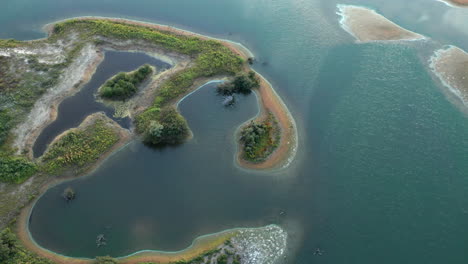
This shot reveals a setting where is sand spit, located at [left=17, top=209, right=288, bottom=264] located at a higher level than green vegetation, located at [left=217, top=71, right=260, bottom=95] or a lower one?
lower

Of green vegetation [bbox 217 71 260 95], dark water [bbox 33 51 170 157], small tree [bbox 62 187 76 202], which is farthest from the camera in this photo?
green vegetation [bbox 217 71 260 95]

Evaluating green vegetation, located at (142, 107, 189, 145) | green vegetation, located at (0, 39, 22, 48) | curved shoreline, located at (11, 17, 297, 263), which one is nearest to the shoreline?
curved shoreline, located at (11, 17, 297, 263)

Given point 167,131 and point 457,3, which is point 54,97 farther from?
point 457,3

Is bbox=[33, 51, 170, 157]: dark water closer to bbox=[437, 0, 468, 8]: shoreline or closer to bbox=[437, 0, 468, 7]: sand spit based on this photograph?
bbox=[437, 0, 468, 8]: shoreline

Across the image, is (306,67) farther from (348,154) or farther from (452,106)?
(452,106)

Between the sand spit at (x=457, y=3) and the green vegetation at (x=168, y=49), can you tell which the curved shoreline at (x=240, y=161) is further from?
the sand spit at (x=457, y=3)

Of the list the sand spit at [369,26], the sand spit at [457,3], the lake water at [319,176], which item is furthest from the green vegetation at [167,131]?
the sand spit at [457,3]

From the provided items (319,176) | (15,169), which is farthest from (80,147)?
(319,176)
